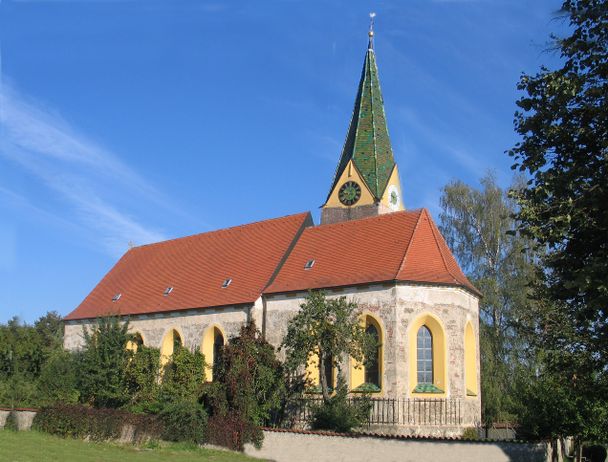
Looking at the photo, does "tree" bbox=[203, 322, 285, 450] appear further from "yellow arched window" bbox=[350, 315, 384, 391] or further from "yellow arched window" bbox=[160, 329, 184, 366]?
"yellow arched window" bbox=[160, 329, 184, 366]

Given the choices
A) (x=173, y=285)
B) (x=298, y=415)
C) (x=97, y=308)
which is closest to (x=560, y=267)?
(x=298, y=415)

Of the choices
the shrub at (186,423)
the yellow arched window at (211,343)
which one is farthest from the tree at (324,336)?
the yellow arched window at (211,343)

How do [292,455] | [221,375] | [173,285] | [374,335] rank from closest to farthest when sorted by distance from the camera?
1. [292,455]
2. [221,375]
3. [374,335]
4. [173,285]

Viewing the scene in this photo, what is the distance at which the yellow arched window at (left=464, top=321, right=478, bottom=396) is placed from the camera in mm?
25703

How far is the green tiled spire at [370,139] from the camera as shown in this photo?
108 ft

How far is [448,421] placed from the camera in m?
23.6

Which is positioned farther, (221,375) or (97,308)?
(97,308)

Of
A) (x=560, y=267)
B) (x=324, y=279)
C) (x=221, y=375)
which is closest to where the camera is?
(x=560, y=267)

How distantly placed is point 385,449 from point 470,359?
32.2 ft

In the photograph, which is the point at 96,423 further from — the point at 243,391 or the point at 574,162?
the point at 574,162

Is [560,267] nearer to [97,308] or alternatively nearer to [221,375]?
[221,375]

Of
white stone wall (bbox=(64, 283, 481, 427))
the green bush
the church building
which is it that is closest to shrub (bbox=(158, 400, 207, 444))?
the church building

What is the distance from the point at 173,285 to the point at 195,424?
13146mm

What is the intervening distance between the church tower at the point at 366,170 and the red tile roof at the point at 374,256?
10.8 feet
